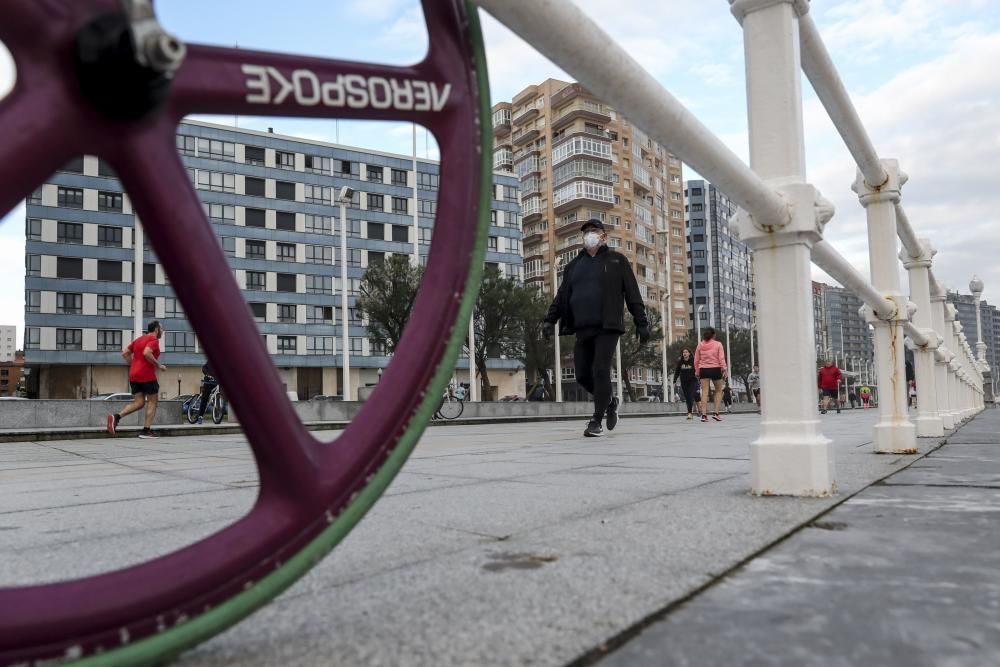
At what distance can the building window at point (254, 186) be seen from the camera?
57.9 m

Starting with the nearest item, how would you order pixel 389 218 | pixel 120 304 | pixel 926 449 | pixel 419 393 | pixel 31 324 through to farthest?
pixel 419 393 < pixel 926 449 < pixel 31 324 < pixel 120 304 < pixel 389 218

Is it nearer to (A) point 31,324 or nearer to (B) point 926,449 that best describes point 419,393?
(B) point 926,449

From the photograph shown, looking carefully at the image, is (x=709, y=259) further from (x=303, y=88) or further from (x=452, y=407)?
(x=303, y=88)

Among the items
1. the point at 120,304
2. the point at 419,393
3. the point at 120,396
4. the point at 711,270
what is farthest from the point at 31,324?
the point at 711,270

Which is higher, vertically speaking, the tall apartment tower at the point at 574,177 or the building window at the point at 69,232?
the tall apartment tower at the point at 574,177

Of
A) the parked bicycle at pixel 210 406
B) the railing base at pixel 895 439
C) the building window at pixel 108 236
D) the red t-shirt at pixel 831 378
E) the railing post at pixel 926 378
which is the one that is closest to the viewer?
the railing base at pixel 895 439

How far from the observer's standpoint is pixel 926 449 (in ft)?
17.3

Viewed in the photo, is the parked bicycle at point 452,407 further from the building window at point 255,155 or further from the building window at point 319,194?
the building window at point 319,194

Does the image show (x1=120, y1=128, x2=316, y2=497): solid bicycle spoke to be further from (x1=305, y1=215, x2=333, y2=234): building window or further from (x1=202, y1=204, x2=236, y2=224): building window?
(x1=305, y1=215, x2=333, y2=234): building window

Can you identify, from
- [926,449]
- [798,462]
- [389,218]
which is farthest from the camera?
[389,218]

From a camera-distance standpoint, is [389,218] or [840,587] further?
[389,218]

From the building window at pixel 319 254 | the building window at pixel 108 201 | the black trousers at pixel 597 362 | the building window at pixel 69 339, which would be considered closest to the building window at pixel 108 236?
the building window at pixel 108 201

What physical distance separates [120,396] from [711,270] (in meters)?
92.4

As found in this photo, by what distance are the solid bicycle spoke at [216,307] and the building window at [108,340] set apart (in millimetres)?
57964
